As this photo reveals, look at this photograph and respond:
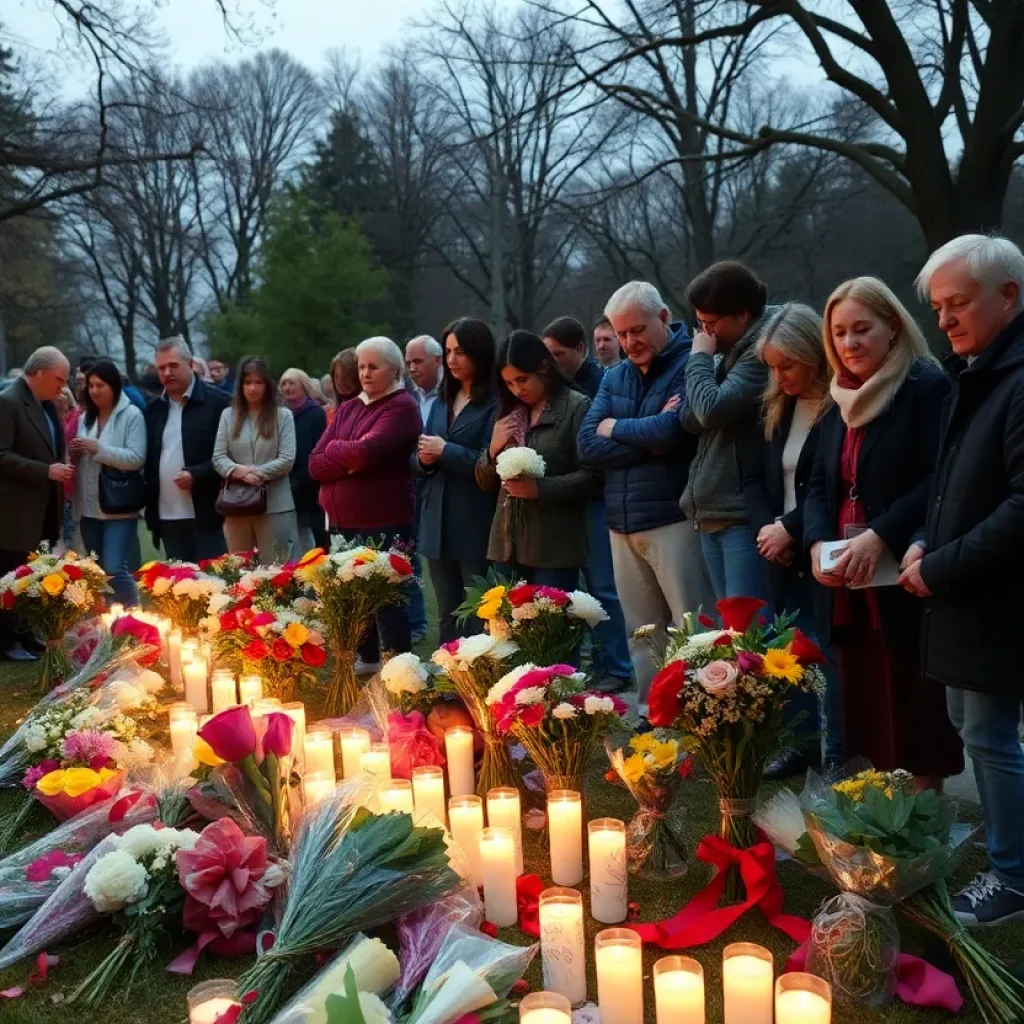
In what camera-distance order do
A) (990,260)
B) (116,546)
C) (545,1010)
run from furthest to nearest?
(116,546)
(990,260)
(545,1010)

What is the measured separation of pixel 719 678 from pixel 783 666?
0.18 metres

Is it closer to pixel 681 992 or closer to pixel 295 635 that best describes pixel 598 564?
pixel 295 635

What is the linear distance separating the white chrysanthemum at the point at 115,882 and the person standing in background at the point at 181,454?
14.0 ft

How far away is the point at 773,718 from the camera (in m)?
2.94

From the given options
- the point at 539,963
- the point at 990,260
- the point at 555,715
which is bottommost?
the point at 539,963

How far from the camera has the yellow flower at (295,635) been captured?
462 centimetres

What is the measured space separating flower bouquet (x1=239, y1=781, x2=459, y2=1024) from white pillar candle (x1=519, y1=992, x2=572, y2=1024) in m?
0.70

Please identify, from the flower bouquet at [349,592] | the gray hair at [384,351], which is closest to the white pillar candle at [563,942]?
the flower bouquet at [349,592]

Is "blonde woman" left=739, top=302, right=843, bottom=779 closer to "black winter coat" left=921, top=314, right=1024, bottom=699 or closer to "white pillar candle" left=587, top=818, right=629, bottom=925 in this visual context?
"black winter coat" left=921, top=314, right=1024, bottom=699

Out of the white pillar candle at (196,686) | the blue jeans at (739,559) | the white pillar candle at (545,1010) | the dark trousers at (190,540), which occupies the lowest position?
the white pillar candle at (545,1010)

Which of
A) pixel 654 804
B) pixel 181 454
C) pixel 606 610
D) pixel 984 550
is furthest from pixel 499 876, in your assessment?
pixel 181 454

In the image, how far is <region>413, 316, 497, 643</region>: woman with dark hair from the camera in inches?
211

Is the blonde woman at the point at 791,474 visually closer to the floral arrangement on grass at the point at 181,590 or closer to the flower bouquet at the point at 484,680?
the flower bouquet at the point at 484,680

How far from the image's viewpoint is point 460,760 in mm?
3732
